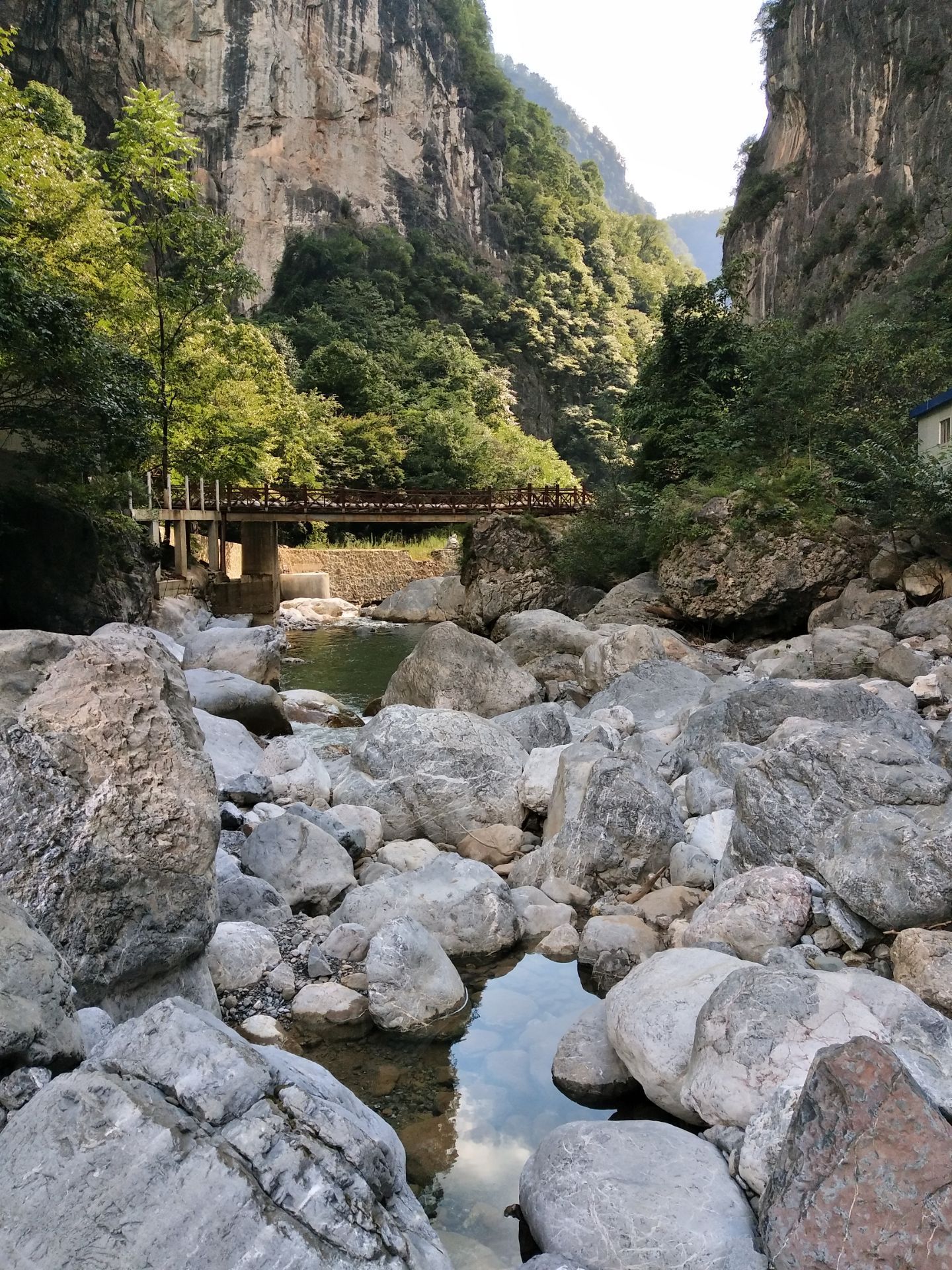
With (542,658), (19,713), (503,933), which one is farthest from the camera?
(542,658)

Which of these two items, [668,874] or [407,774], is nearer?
[668,874]

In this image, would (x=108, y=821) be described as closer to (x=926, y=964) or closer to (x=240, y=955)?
(x=240, y=955)

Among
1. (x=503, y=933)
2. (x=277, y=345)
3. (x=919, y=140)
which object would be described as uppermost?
(x=919, y=140)

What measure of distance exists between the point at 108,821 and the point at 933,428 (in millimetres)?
15978

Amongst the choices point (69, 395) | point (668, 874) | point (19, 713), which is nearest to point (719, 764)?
point (668, 874)

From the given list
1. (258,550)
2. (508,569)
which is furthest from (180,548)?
(508,569)

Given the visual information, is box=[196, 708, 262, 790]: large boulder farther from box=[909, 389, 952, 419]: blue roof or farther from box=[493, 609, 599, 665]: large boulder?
box=[909, 389, 952, 419]: blue roof

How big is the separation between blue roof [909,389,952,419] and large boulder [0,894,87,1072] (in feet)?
52.5

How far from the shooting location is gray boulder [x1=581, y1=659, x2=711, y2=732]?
960 cm

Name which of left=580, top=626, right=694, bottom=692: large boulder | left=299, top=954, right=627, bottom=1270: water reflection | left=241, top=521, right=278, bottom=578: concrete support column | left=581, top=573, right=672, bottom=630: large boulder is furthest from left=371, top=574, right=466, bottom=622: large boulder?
left=299, top=954, right=627, bottom=1270: water reflection

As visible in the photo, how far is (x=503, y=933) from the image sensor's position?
5.27 m

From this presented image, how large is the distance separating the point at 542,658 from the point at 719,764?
22.7 feet

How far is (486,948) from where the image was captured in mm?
5207

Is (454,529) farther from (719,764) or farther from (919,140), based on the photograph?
(719,764)
